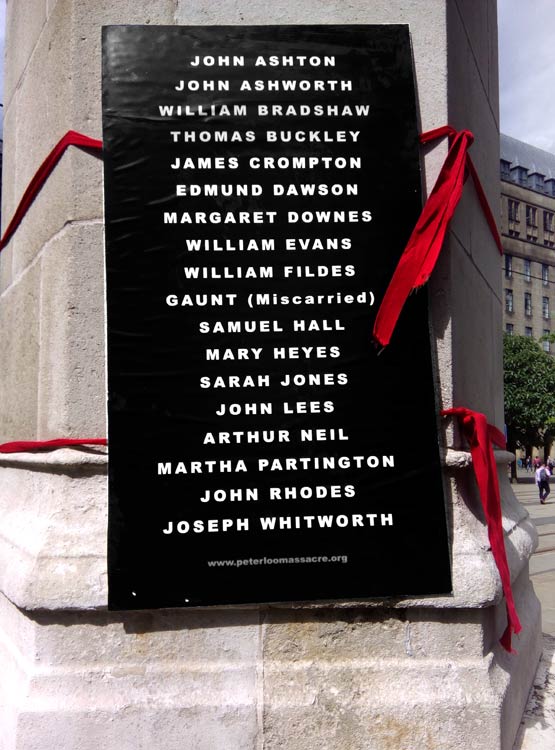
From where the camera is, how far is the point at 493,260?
428cm

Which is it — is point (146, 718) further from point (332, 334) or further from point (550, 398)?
point (550, 398)

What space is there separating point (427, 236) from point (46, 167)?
181cm

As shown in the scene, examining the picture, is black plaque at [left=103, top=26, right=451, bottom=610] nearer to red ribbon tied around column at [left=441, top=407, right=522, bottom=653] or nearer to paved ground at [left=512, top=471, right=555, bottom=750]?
red ribbon tied around column at [left=441, top=407, right=522, bottom=653]

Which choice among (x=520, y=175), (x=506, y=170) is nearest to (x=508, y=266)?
(x=506, y=170)

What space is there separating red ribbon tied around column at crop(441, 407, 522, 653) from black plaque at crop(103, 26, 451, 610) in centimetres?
20

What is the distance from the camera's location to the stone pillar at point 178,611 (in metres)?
2.68

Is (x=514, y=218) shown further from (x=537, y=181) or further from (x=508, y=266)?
(x=537, y=181)

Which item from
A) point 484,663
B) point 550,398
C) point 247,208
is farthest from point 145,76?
point 550,398

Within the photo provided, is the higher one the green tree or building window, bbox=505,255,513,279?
building window, bbox=505,255,513,279

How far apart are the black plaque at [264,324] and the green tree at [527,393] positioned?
3847 centimetres

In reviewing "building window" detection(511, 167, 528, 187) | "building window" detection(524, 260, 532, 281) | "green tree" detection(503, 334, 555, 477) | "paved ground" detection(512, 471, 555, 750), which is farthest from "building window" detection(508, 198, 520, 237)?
"paved ground" detection(512, 471, 555, 750)

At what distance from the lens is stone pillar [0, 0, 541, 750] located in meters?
2.68

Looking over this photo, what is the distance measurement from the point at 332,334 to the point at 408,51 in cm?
138

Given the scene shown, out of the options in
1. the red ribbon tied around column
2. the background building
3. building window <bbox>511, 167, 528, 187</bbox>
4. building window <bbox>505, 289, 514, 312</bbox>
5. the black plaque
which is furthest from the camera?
building window <bbox>511, 167, 528, 187</bbox>
